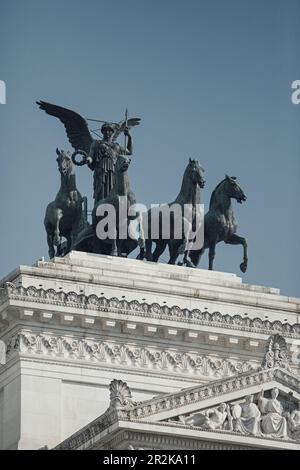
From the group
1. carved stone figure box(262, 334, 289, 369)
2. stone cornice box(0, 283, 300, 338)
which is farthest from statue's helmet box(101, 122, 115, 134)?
carved stone figure box(262, 334, 289, 369)

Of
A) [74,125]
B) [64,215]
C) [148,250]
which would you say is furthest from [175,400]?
[74,125]

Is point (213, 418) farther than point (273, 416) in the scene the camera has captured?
No

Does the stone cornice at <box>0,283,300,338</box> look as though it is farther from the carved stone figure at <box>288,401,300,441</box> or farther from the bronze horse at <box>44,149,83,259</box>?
the carved stone figure at <box>288,401,300,441</box>

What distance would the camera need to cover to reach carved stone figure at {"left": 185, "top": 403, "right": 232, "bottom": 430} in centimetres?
6450

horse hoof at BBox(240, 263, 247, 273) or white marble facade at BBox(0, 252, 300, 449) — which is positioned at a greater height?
horse hoof at BBox(240, 263, 247, 273)

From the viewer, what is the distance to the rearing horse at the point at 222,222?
7762 centimetres

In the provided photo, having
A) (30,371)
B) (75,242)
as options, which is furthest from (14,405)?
(75,242)

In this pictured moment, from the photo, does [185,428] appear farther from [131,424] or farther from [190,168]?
[190,168]

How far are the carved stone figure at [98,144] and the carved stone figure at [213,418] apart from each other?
1539 cm

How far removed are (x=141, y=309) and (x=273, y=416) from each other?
9424mm

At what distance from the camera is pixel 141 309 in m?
73.8

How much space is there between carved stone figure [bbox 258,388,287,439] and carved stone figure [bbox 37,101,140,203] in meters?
15.1

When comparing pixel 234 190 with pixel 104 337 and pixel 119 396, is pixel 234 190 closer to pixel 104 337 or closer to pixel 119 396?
pixel 104 337

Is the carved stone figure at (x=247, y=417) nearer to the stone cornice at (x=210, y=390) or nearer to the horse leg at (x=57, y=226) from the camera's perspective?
the stone cornice at (x=210, y=390)
